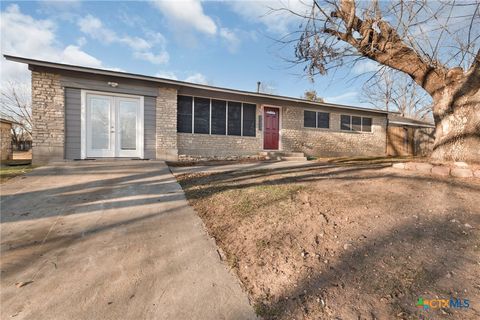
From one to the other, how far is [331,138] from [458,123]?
8077mm

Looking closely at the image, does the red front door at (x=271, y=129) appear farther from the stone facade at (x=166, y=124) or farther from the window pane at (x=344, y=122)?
the stone facade at (x=166, y=124)

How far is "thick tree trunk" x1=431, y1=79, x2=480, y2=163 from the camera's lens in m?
4.35

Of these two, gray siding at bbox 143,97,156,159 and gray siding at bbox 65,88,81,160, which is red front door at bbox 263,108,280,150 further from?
gray siding at bbox 65,88,81,160

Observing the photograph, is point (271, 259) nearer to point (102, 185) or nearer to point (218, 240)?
point (218, 240)

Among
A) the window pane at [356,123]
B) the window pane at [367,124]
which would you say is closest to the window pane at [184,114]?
the window pane at [356,123]

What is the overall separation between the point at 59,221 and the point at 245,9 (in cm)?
646

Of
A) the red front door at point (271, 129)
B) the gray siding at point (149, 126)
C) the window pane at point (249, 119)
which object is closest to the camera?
the gray siding at point (149, 126)

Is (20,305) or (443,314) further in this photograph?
(20,305)

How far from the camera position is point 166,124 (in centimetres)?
878

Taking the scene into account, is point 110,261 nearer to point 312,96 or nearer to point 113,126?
point 113,126

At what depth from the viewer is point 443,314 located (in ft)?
4.44

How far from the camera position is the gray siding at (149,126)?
8.44 m

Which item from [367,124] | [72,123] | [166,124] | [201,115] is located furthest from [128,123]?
[367,124]

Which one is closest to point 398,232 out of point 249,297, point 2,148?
point 249,297
